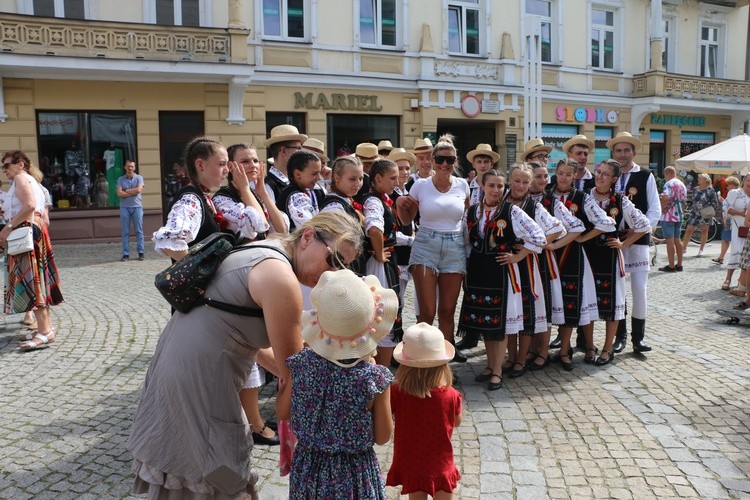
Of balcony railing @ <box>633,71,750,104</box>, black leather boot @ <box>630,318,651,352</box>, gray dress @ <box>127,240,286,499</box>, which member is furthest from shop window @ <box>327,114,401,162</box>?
gray dress @ <box>127,240,286,499</box>

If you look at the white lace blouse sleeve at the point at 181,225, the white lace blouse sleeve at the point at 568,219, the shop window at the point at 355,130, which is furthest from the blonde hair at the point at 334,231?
the shop window at the point at 355,130

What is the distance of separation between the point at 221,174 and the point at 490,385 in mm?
2751

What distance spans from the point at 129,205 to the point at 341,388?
1214cm

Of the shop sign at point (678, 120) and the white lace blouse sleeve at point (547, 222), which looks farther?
the shop sign at point (678, 120)

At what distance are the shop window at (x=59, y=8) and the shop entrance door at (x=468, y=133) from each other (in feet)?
33.5

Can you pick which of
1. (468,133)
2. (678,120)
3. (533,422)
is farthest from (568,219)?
(678,120)

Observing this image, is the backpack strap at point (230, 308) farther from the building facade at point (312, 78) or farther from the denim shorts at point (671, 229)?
the building facade at point (312, 78)

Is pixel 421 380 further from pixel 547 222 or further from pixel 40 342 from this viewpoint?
pixel 40 342

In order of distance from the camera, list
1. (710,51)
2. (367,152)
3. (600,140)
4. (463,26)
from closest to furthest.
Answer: (367,152)
(463,26)
(600,140)
(710,51)

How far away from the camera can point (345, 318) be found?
222 cm

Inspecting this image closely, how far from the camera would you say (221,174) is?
13.0 ft

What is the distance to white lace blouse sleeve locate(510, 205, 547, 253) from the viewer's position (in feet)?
17.1

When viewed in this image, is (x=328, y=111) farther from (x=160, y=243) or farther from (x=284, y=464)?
(x=284, y=464)

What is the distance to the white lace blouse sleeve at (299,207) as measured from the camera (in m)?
4.77
